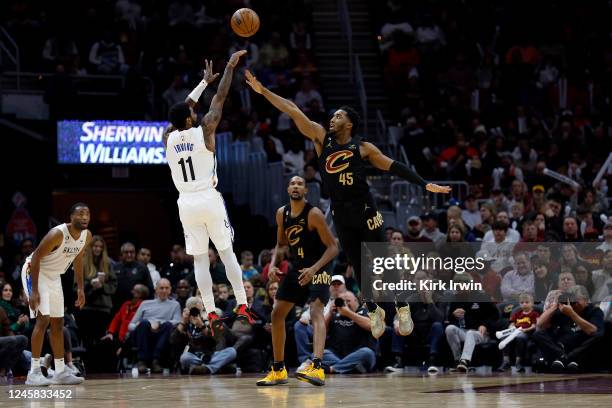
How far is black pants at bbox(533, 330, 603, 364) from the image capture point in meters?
15.7

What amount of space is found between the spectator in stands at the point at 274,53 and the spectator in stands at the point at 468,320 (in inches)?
369

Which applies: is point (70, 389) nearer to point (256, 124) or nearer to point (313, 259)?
point (313, 259)

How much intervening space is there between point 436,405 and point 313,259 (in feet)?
8.65

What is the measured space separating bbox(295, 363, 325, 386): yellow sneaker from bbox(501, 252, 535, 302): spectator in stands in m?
4.86

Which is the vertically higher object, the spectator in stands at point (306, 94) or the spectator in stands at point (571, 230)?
the spectator in stands at point (306, 94)

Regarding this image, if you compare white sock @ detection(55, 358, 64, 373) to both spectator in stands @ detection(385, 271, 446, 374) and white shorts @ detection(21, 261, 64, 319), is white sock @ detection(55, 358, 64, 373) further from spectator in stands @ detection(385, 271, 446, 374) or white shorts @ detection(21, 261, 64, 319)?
spectator in stands @ detection(385, 271, 446, 374)

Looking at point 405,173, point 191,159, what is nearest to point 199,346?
point 191,159

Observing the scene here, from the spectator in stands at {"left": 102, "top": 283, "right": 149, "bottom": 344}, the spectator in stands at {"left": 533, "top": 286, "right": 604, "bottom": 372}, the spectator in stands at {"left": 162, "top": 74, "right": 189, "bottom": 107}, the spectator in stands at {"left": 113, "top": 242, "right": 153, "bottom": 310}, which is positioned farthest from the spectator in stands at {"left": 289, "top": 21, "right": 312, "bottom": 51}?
the spectator in stands at {"left": 533, "top": 286, "right": 604, "bottom": 372}

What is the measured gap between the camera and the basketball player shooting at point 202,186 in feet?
40.7

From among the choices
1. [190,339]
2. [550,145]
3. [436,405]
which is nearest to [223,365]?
[190,339]

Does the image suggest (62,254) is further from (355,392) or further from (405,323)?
(405,323)

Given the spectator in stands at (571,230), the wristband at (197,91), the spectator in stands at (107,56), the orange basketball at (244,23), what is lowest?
the spectator in stands at (571,230)

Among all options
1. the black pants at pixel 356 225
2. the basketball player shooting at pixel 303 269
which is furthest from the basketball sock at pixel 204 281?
the black pants at pixel 356 225

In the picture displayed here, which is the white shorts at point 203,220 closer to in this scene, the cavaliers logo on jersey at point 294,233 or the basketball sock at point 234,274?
the basketball sock at point 234,274
